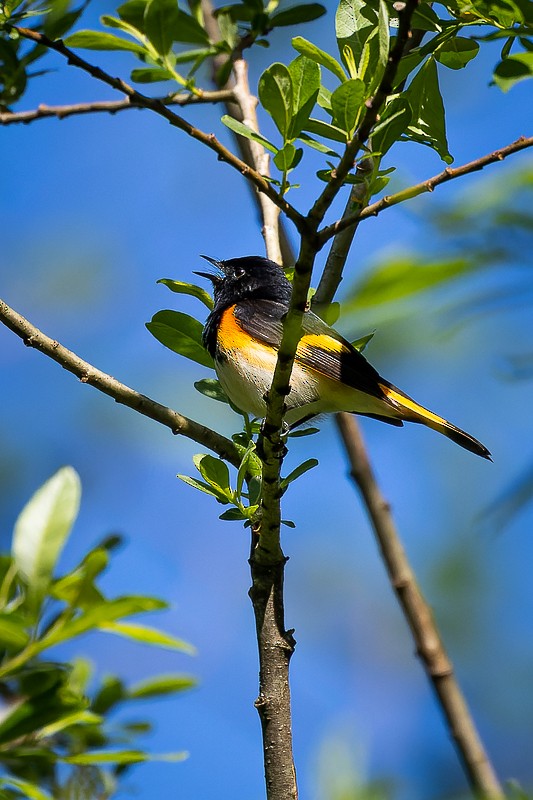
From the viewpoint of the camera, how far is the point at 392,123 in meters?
1.62

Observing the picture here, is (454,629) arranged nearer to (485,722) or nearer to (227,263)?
(485,722)

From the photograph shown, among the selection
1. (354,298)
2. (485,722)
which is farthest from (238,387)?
(485,722)

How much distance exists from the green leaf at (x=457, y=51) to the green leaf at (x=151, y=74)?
0.53 meters

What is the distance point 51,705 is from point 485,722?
369 centimetres

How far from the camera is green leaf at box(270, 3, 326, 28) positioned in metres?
2.29

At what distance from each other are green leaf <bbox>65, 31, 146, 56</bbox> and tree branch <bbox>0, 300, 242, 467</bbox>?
61 cm

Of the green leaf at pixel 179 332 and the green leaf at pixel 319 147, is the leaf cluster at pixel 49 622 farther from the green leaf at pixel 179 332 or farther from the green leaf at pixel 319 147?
the green leaf at pixel 179 332

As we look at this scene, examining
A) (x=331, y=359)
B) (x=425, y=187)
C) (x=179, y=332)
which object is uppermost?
(x=331, y=359)

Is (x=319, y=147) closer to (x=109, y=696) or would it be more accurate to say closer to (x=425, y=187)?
(x=425, y=187)

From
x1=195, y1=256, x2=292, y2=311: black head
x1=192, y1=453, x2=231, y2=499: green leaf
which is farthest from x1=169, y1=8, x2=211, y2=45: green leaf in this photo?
x1=195, y1=256, x2=292, y2=311: black head

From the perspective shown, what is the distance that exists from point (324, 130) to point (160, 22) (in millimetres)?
337

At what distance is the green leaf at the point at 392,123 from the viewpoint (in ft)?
5.31

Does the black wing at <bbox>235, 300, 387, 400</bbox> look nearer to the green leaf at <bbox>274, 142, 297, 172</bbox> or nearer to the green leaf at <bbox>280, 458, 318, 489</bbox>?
the green leaf at <bbox>280, 458, 318, 489</bbox>

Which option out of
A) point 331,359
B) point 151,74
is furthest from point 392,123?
point 331,359
